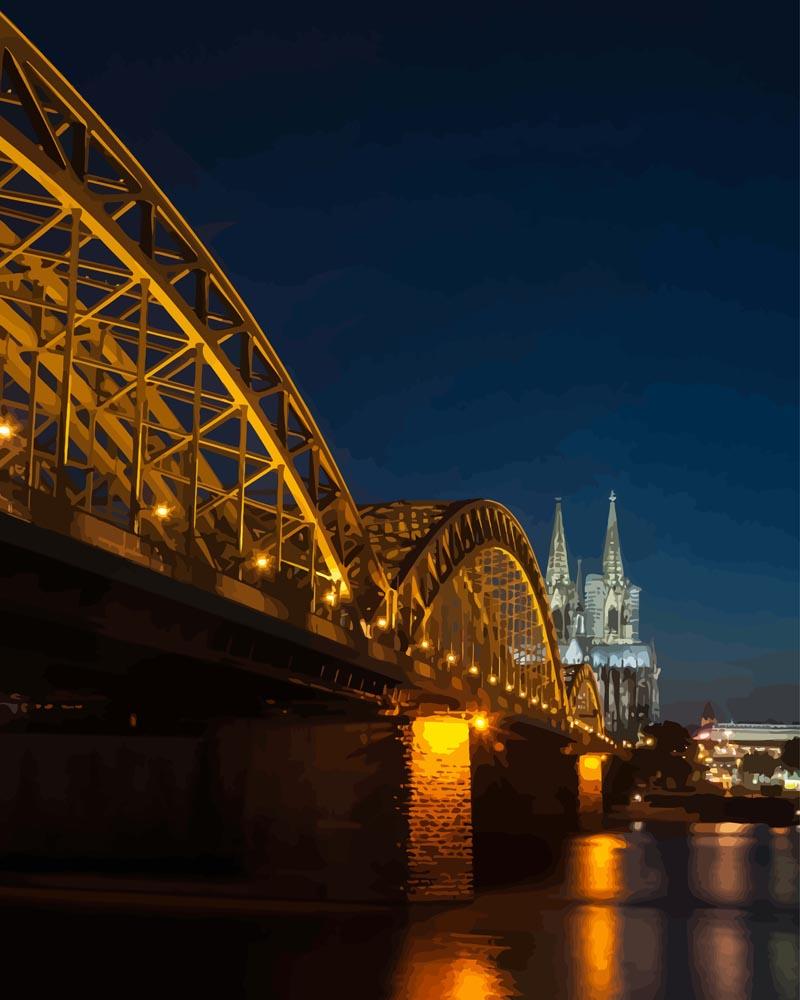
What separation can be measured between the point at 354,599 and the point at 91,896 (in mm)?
11733

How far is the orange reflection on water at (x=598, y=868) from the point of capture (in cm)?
4816

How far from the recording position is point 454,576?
86.3 m

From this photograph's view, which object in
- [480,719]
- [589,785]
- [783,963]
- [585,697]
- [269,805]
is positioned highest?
[585,697]

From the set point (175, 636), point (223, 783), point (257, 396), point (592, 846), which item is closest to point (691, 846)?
point (592, 846)

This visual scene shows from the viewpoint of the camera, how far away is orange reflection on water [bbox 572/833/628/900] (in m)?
48.2

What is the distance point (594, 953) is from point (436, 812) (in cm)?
1123

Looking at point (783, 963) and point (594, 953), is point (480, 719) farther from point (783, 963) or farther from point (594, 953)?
point (783, 963)

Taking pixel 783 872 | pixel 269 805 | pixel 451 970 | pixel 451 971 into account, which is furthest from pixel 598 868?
pixel 451 971

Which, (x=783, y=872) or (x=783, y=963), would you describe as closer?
(x=783, y=963)

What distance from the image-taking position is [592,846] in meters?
78.4

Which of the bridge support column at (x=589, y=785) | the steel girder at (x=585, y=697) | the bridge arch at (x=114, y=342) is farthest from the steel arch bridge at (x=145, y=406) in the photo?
the steel girder at (x=585, y=697)

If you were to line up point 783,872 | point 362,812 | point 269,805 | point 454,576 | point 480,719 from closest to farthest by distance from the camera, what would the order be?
point 362,812, point 269,805, point 480,719, point 783,872, point 454,576

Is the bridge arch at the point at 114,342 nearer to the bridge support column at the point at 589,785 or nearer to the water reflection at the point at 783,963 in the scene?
the water reflection at the point at 783,963

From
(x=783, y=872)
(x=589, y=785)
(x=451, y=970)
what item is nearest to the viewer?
(x=451, y=970)
